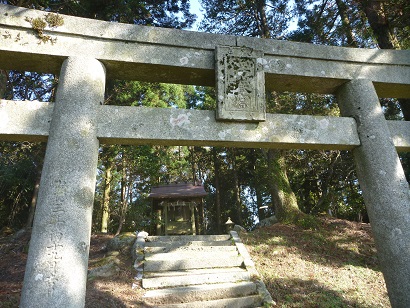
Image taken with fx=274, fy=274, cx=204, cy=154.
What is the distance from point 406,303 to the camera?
3016mm

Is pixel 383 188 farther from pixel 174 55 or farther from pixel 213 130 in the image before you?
pixel 174 55

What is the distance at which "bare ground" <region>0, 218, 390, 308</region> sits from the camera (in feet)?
16.2

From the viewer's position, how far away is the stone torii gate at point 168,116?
8.96ft

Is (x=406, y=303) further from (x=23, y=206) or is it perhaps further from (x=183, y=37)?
(x=23, y=206)

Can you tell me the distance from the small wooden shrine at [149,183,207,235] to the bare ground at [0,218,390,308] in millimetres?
3930

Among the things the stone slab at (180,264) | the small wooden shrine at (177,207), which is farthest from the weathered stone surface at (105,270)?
the small wooden shrine at (177,207)

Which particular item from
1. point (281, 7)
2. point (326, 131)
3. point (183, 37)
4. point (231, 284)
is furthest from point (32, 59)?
point (281, 7)

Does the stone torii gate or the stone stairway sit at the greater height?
the stone torii gate

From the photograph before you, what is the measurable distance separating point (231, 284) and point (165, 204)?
7488 millimetres

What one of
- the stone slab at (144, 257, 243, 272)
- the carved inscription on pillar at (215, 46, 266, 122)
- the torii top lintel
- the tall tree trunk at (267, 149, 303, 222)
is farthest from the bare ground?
the torii top lintel

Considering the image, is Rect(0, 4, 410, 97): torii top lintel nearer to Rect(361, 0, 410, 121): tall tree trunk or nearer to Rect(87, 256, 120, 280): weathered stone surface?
Rect(361, 0, 410, 121): tall tree trunk

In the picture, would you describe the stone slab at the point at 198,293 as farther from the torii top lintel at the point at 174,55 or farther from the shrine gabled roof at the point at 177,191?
the shrine gabled roof at the point at 177,191

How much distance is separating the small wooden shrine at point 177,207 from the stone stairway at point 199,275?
5043 mm

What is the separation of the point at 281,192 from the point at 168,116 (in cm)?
725
